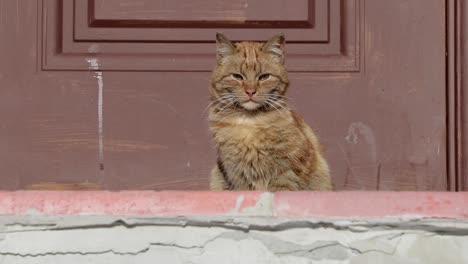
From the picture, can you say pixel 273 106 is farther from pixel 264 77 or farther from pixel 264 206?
pixel 264 206

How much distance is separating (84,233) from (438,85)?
142 centimetres

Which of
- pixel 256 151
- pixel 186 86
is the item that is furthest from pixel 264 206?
pixel 186 86

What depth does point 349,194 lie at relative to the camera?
171cm

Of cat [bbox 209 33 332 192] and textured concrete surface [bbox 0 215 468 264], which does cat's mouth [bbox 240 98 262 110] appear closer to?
cat [bbox 209 33 332 192]

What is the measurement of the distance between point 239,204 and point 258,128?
65 cm

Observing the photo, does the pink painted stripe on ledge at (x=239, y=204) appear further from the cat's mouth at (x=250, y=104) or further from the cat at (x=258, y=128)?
the cat's mouth at (x=250, y=104)

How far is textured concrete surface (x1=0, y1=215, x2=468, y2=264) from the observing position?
5.58 ft

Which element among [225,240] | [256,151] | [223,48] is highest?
[223,48]

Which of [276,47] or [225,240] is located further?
[276,47]

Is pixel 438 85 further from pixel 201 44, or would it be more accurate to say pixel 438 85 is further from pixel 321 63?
pixel 201 44

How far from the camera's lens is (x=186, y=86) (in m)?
2.71

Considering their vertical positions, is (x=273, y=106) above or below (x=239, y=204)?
above

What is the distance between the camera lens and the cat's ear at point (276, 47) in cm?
238

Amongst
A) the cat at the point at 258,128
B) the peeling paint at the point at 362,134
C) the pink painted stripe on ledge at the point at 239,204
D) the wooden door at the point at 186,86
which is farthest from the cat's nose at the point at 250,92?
the pink painted stripe on ledge at the point at 239,204
